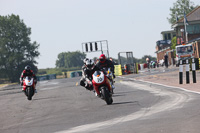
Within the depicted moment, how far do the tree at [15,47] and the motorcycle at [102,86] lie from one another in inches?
2943

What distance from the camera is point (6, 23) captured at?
9231 cm

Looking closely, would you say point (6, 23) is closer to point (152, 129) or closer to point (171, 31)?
point (171, 31)

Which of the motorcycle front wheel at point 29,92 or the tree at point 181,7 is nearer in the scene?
the motorcycle front wheel at point 29,92

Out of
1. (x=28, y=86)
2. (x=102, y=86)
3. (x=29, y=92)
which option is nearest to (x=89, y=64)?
(x=102, y=86)

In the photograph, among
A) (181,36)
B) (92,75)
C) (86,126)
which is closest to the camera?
(86,126)

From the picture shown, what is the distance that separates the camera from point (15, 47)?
295 ft

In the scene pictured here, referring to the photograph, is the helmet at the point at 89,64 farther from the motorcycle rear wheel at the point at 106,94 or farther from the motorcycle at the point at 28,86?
the motorcycle at the point at 28,86

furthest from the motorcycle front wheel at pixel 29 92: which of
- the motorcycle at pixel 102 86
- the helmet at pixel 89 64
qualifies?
the motorcycle at pixel 102 86

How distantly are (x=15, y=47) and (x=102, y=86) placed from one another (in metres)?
79.5

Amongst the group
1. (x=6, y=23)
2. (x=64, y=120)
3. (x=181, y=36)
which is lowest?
(x=64, y=120)

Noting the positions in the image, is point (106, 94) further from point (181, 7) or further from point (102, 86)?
point (181, 7)

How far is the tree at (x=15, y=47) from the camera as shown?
8656cm

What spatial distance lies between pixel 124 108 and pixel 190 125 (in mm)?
4057

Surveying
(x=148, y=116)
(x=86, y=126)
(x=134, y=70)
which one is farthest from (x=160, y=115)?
(x=134, y=70)
